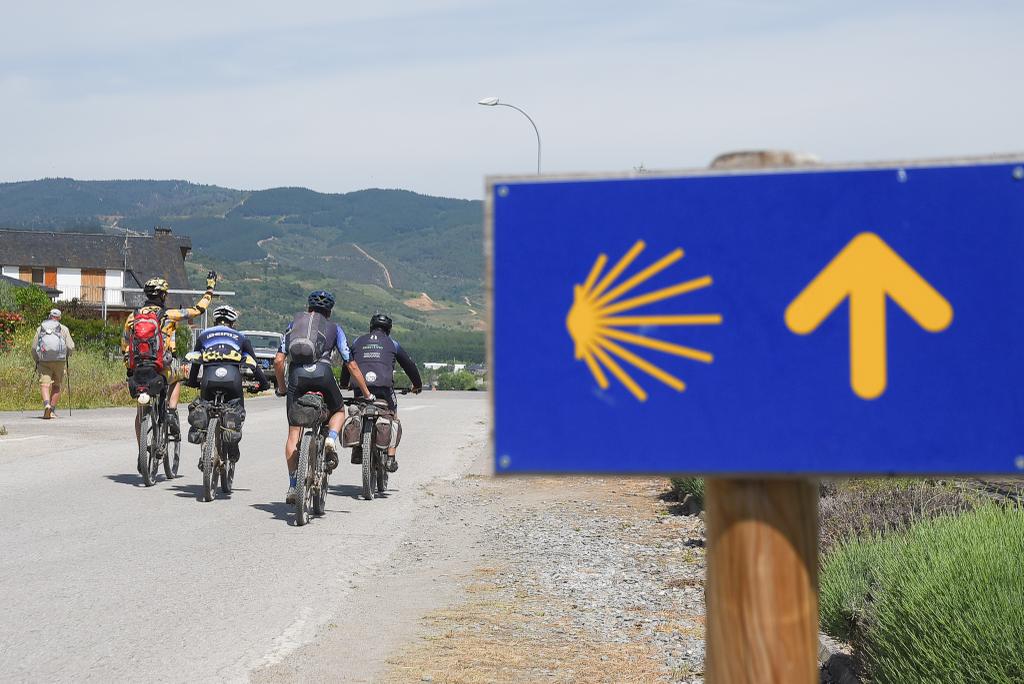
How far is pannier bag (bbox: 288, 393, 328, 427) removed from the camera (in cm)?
1177

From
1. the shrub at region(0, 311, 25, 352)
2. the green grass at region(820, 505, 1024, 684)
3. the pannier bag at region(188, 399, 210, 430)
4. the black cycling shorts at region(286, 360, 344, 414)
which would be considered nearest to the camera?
the green grass at region(820, 505, 1024, 684)

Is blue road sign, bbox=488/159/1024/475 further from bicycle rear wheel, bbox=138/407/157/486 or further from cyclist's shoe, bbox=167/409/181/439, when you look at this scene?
cyclist's shoe, bbox=167/409/181/439

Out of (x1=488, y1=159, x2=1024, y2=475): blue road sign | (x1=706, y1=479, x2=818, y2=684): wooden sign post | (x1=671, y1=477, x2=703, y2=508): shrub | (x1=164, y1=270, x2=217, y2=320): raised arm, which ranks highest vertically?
(x1=164, y1=270, x2=217, y2=320): raised arm

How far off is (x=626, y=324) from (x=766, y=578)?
0.52 m

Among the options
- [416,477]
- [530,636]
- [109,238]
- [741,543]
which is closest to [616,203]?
[741,543]

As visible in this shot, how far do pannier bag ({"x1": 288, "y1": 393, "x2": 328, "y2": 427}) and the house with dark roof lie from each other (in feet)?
341

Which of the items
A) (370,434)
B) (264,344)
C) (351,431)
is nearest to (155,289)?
(351,431)

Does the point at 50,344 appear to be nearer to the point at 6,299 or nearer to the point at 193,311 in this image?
the point at 193,311

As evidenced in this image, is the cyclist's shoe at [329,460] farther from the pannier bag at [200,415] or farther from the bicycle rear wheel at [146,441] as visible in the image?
the bicycle rear wheel at [146,441]

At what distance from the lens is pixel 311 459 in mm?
11852

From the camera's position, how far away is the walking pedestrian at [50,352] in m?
23.3

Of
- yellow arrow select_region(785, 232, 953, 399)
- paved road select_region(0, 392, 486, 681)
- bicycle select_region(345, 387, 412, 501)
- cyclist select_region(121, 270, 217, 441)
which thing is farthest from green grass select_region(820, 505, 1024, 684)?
cyclist select_region(121, 270, 217, 441)

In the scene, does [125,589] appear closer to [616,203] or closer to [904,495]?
[904,495]

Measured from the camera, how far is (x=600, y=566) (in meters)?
10.2
